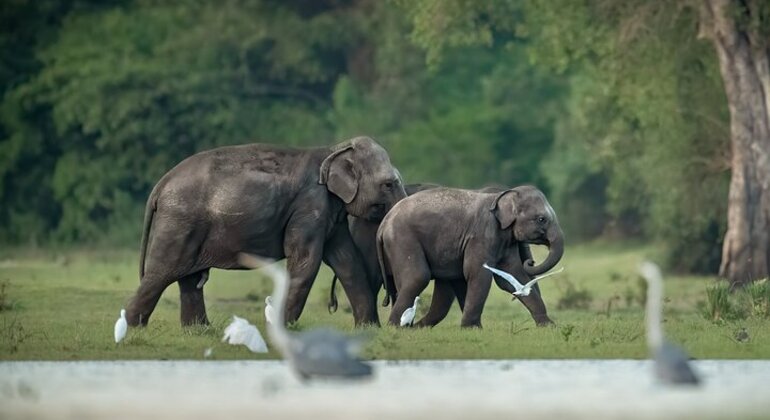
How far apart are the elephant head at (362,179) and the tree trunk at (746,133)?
9.49 meters

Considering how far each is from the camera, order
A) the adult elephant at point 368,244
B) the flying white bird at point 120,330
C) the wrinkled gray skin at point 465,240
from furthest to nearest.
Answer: the adult elephant at point 368,244, the wrinkled gray skin at point 465,240, the flying white bird at point 120,330

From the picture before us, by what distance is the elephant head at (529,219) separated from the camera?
22.1 metres

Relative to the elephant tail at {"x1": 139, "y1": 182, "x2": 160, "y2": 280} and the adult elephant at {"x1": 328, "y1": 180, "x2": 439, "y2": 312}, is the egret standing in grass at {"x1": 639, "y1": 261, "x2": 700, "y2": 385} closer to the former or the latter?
the adult elephant at {"x1": 328, "y1": 180, "x2": 439, "y2": 312}

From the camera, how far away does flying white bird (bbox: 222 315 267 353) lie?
18.2 m

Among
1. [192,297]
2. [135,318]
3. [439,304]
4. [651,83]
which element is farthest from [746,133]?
[135,318]

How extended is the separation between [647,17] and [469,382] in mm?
16906

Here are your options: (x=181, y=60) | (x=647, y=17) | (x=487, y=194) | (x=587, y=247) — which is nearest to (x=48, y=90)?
(x=181, y=60)

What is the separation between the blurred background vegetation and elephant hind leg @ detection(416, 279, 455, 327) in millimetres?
17571

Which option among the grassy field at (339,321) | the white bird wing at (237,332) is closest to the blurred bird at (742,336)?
the grassy field at (339,321)

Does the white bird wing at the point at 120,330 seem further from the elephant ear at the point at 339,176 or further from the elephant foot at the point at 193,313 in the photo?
the elephant ear at the point at 339,176

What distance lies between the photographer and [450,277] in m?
22.4

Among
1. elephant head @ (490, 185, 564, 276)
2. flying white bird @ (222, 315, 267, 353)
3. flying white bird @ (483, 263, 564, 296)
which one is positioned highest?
elephant head @ (490, 185, 564, 276)

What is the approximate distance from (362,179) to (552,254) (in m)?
2.08

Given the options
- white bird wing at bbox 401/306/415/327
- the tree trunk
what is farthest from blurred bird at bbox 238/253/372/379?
the tree trunk
